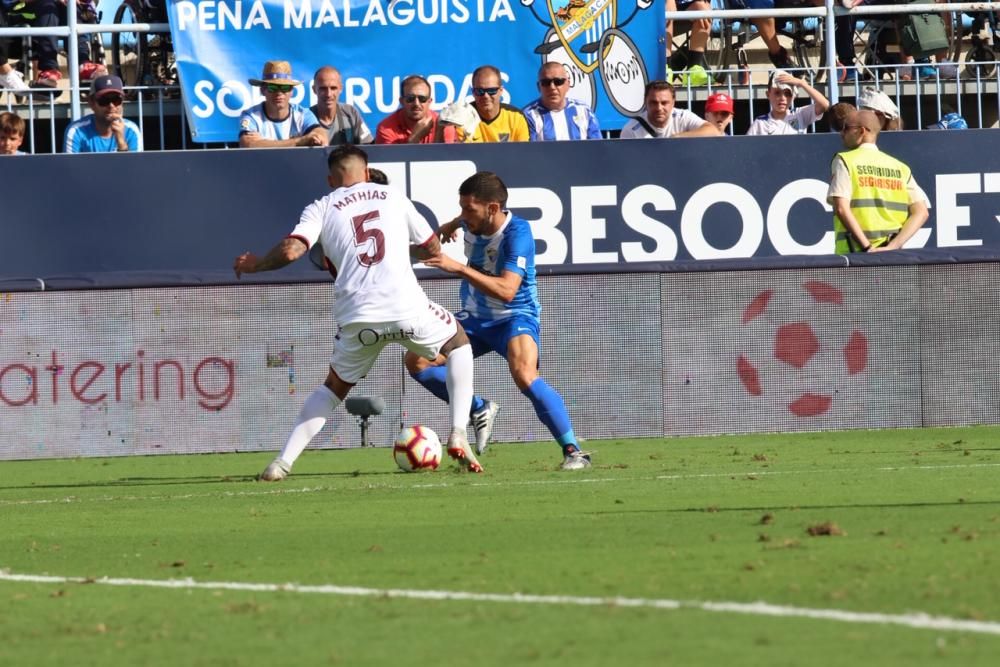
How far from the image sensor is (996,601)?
5.36m

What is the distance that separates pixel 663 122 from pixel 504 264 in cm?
467

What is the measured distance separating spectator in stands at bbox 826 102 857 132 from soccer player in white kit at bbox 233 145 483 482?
506 cm

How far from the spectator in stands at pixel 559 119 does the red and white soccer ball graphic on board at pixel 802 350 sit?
2.43 metres

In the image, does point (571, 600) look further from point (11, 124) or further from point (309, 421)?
point (11, 124)

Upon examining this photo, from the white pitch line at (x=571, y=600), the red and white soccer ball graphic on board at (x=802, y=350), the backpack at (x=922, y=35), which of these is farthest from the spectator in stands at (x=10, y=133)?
the white pitch line at (x=571, y=600)

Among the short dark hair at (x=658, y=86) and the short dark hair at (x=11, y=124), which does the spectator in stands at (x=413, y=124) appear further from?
the short dark hair at (x=11, y=124)

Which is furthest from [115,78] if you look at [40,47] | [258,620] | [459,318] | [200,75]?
[258,620]

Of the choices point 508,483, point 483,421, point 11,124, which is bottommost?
point 508,483

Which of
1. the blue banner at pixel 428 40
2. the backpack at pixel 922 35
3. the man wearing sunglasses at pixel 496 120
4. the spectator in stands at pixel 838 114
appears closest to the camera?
the spectator in stands at pixel 838 114

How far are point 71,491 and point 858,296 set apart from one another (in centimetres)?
655

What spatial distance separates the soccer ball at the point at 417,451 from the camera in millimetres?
10938

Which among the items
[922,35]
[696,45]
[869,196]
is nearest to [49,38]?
[696,45]

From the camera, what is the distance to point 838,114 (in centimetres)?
1486

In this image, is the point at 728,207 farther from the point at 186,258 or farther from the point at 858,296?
the point at 186,258
